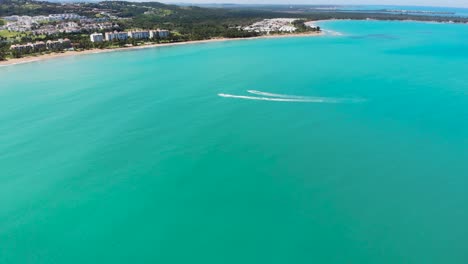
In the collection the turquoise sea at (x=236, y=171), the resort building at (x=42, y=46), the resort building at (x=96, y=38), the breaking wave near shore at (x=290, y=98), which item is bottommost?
the turquoise sea at (x=236, y=171)

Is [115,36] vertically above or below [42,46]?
above

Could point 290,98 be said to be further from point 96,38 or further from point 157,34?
point 96,38

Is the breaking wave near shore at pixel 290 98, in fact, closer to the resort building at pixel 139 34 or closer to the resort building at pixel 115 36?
the resort building at pixel 115 36

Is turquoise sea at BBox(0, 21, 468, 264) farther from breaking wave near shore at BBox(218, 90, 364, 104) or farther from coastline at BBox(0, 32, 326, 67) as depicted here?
coastline at BBox(0, 32, 326, 67)

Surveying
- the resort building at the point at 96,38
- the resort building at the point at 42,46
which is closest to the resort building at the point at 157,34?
the resort building at the point at 96,38

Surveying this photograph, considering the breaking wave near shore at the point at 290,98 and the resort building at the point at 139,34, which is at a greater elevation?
the resort building at the point at 139,34

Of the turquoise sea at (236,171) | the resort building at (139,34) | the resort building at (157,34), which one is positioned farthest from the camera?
the resort building at (157,34)

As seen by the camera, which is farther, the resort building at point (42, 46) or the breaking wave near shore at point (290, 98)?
the resort building at point (42, 46)

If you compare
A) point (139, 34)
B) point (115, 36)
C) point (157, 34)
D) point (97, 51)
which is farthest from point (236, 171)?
point (139, 34)

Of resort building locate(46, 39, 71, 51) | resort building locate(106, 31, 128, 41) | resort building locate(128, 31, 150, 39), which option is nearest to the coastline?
resort building locate(46, 39, 71, 51)
